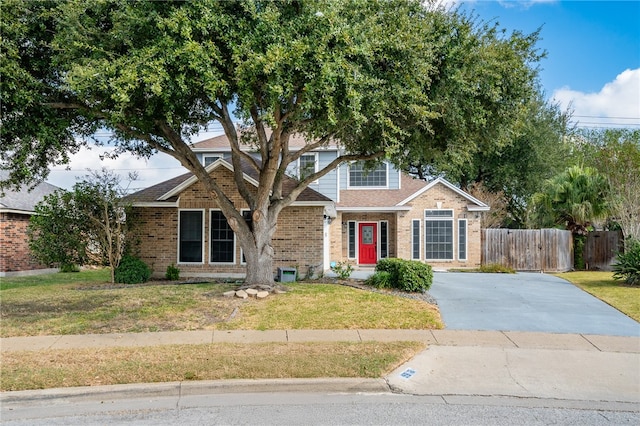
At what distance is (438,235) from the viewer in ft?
70.2

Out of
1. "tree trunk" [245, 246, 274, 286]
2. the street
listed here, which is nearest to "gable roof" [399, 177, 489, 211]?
"tree trunk" [245, 246, 274, 286]

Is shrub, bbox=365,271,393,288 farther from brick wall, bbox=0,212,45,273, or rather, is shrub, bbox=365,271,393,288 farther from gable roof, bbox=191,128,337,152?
brick wall, bbox=0,212,45,273

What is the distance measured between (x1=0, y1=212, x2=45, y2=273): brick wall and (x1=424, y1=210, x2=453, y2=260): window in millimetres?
16320

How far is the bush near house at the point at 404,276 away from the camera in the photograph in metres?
12.9

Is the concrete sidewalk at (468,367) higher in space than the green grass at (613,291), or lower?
lower

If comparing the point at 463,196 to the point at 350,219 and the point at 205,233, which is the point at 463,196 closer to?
the point at 350,219

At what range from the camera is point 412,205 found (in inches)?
841

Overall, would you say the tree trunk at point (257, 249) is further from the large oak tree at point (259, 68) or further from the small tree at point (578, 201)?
the small tree at point (578, 201)

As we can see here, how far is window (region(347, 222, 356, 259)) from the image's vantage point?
2233 cm

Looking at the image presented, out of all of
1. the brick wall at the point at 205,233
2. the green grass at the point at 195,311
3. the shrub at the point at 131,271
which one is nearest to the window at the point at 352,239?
the brick wall at the point at 205,233

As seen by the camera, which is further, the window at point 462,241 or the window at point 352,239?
the window at point 352,239

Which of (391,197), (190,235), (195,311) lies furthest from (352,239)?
(195,311)

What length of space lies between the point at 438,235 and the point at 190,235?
35.9 feet

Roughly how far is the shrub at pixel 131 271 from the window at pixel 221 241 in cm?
232
